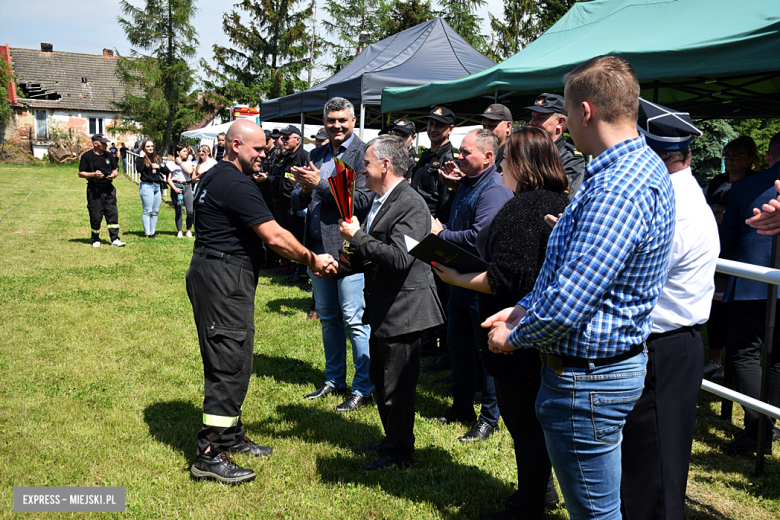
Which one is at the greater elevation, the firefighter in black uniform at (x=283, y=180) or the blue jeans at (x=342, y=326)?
the firefighter in black uniform at (x=283, y=180)

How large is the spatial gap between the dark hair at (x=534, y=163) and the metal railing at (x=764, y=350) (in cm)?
103

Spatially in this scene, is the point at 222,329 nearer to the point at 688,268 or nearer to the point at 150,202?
the point at 688,268

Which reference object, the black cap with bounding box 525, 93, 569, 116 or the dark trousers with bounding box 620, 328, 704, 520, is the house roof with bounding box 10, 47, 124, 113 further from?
the dark trousers with bounding box 620, 328, 704, 520

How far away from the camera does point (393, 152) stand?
11.4 feet

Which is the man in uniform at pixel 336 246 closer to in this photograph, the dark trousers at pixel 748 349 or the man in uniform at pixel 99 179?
the dark trousers at pixel 748 349

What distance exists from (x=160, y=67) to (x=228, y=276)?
41012mm

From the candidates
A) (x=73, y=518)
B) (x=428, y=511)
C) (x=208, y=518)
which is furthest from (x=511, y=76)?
(x=73, y=518)

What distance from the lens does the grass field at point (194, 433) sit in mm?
3318

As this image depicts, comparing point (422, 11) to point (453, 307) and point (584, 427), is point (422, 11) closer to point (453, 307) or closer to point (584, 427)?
point (453, 307)

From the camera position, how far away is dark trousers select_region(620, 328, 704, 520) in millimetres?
2281

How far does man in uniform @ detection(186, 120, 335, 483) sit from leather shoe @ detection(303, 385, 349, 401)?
1.29 m

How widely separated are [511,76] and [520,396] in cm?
459

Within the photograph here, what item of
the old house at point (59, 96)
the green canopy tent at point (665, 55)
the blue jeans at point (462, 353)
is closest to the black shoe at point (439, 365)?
the blue jeans at point (462, 353)

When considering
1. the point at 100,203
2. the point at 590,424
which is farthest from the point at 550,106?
the point at 100,203
